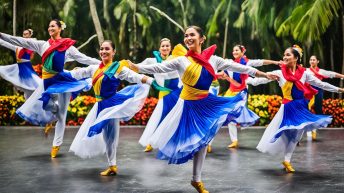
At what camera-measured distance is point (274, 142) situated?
6715 millimetres

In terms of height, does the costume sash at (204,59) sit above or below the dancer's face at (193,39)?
below

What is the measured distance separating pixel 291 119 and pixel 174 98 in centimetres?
185

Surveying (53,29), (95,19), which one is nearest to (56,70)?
(53,29)

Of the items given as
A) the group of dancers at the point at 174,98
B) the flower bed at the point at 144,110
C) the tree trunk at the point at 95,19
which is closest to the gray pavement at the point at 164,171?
the group of dancers at the point at 174,98

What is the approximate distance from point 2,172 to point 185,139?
244 cm

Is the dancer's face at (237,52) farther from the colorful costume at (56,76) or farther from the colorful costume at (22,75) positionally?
the colorful costume at (22,75)

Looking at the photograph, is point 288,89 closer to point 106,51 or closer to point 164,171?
point 164,171

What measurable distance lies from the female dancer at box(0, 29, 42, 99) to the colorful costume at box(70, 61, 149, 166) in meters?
3.36

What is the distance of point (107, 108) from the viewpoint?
6285 millimetres

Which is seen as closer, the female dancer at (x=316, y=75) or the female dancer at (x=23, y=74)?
the female dancer at (x=23, y=74)

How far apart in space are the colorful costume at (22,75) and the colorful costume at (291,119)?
4.48 meters

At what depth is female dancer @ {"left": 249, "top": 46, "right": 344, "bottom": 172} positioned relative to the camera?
6.66 meters

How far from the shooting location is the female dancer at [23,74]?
→ 9.55 metres

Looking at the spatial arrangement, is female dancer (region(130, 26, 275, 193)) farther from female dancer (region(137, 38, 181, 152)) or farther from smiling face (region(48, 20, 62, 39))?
smiling face (region(48, 20, 62, 39))
